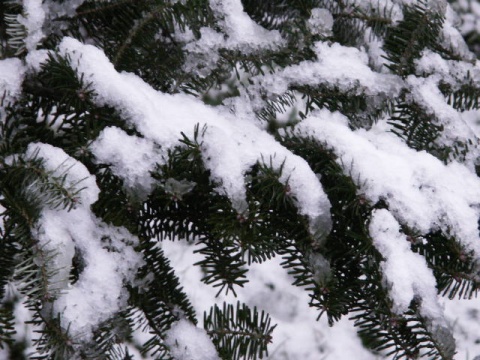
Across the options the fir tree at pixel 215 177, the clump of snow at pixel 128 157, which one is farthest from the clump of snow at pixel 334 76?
the clump of snow at pixel 128 157

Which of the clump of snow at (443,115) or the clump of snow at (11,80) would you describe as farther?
the clump of snow at (443,115)

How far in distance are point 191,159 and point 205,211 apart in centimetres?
11

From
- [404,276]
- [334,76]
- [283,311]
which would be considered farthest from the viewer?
[283,311]

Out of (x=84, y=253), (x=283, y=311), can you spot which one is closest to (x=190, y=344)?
(x=84, y=253)

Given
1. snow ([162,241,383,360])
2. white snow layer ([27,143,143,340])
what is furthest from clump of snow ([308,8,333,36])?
snow ([162,241,383,360])

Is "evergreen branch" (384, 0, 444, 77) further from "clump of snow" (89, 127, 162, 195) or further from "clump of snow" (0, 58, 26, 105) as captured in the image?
"clump of snow" (0, 58, 26, 105)

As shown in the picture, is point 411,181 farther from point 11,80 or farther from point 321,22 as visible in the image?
point 11,80

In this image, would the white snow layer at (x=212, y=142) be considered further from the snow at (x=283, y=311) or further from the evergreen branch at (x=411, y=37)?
the snow at (x=283, y=311)

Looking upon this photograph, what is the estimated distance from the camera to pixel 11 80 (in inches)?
27.7

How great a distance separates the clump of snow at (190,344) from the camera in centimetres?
70

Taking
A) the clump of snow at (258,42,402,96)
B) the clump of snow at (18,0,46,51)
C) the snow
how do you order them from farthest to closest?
1. the snow
2. the clump of snow at (258,42,402,96)
3. the clump of snow at (18,0,46,51)

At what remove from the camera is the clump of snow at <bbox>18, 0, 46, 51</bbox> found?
28.7 inches

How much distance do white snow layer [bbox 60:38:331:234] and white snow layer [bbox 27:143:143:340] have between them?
9 cm

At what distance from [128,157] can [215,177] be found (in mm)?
131
